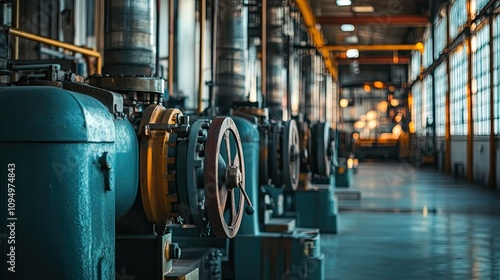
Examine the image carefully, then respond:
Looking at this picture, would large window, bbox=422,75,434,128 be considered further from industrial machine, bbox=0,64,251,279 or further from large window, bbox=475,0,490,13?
industrial machine, bbox=0,64,251,279

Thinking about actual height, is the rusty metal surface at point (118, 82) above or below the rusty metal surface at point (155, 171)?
above

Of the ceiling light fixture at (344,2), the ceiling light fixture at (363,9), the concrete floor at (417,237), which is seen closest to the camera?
the concrete floor at (417,237)

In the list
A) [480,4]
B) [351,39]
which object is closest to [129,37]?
[480,4]

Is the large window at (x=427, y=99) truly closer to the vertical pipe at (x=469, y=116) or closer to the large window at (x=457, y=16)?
the large window at (x=457, y=16)

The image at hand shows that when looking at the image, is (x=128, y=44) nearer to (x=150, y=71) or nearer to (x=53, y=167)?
(x=150, y=71)

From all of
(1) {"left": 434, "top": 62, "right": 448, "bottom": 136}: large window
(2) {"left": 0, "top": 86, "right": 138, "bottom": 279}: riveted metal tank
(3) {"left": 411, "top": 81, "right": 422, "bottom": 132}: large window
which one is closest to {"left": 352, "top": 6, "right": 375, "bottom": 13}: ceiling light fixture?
(1) {"left": 434, "top": 62, "right": 448, "bottom": 136}: large window

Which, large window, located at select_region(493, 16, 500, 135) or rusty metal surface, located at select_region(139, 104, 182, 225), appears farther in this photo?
large window, located at select_region(493, 16, 500, 135)

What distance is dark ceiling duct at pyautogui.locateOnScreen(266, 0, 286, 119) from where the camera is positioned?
28.2ft

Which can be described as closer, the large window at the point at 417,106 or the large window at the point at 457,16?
the large window at the point at 457,16

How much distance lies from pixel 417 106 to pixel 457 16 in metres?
10.5

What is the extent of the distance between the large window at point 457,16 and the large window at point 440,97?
7.82ft

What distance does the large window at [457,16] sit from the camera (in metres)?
14.9

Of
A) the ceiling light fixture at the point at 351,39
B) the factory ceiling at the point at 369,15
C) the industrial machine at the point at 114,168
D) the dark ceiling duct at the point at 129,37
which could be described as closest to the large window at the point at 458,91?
the factory ceiling at the point at 369,15

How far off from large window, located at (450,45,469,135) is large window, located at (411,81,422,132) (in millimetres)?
7528
